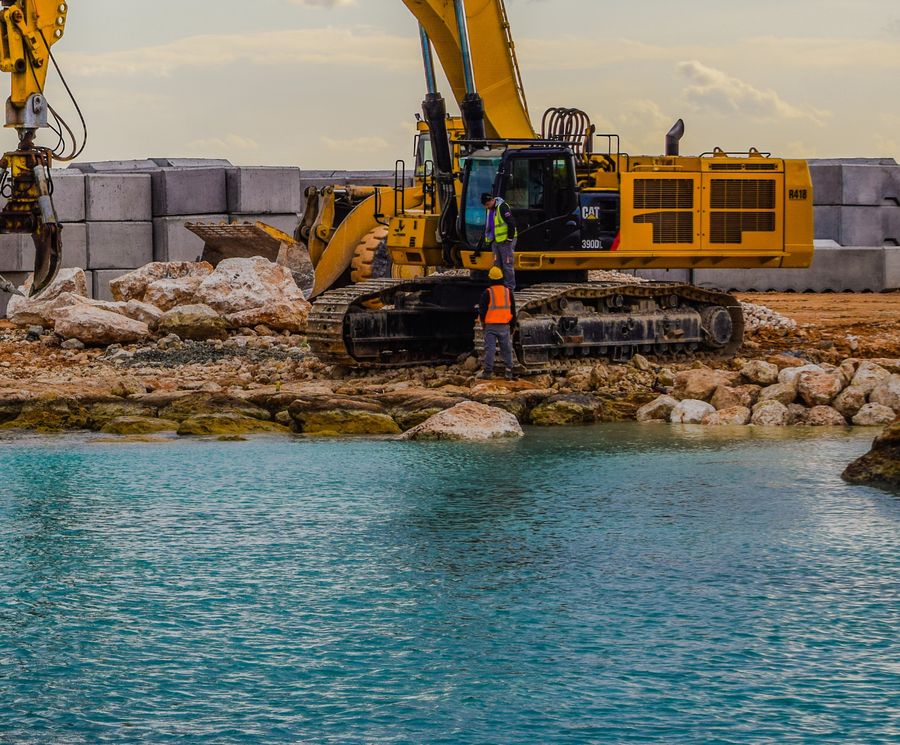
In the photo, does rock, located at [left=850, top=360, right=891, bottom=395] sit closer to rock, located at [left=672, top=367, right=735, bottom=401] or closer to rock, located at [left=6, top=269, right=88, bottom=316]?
rock, located at [left=672, top=367, right=735, bottom=401]

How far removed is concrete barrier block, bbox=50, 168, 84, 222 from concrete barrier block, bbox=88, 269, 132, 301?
0.92 m

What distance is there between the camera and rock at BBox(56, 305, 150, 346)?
1906 centimetres

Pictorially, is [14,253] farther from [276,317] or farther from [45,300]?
[276,317]

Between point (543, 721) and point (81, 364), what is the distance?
12871mm

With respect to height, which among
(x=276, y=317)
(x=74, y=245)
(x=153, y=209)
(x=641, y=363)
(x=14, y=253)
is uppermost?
(x=153, y=209)

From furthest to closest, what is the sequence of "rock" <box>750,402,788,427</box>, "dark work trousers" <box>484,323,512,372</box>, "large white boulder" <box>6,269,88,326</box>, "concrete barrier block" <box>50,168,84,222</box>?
"concrete barrier block" <box>50,168,84,222</box> → "large white boulder" <box>6,269,88,326</box> → "dark work trousers" <box>484,323,512,372</box> → "rock" <box>750,402,788,427</box>

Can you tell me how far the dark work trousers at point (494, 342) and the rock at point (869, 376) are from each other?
131 inches

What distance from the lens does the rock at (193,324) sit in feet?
62.6

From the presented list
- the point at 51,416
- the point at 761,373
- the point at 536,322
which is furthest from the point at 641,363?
the point at 51,416

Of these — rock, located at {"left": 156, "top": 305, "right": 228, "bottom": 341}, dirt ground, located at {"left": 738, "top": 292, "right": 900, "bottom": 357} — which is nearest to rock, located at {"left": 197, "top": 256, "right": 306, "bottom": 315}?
rock, located at {"left": 156, "top": 305, "right": 228, "bottom": 341}

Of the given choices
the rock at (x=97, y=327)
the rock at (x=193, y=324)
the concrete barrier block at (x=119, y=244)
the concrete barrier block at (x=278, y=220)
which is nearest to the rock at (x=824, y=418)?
the rock at (x=193, y=324)

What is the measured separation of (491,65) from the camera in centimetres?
1647

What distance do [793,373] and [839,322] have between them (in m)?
7.21

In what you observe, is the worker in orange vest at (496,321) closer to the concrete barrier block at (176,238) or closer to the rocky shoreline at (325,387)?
the rocky shoreline at (325,387)
